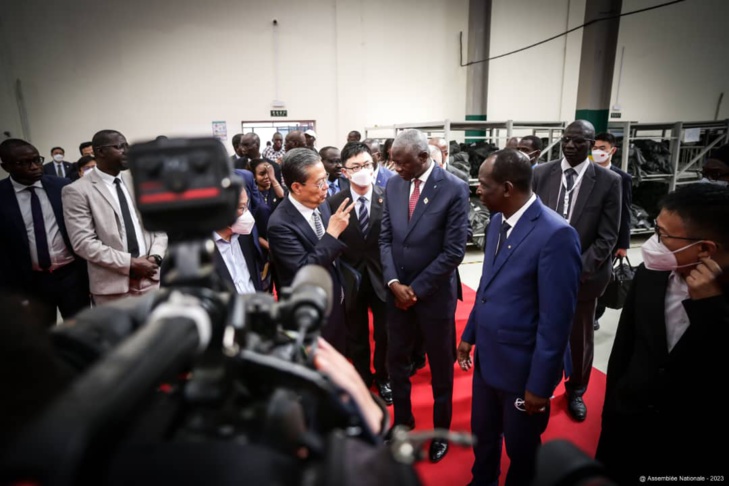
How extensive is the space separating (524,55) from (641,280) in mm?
9869

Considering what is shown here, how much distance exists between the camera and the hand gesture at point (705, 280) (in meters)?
1.26

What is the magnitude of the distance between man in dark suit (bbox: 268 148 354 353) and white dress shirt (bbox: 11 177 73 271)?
5.17ft

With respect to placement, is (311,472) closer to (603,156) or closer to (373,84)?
(603,156)

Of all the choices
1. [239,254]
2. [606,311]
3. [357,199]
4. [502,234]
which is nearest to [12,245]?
[239,254]

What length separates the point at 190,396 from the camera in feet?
1.58

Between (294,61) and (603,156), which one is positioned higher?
(294,61)

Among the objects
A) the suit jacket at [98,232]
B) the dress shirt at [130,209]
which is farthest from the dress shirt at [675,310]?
the dress shirt at [130,209]

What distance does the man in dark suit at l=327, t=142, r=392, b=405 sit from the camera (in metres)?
2.72

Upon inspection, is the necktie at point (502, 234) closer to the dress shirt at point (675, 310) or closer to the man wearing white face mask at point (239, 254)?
the dress shirt at point (675, 310)

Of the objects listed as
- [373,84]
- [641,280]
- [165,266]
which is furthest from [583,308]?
[373,84]

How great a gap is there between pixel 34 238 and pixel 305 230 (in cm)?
187

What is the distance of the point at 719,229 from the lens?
130 cm

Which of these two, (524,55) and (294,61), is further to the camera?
(524,55)

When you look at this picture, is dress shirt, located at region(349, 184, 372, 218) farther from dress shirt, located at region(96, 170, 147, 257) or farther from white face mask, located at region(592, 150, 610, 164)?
white face mask, located at region(592, 150, 610, 164)
